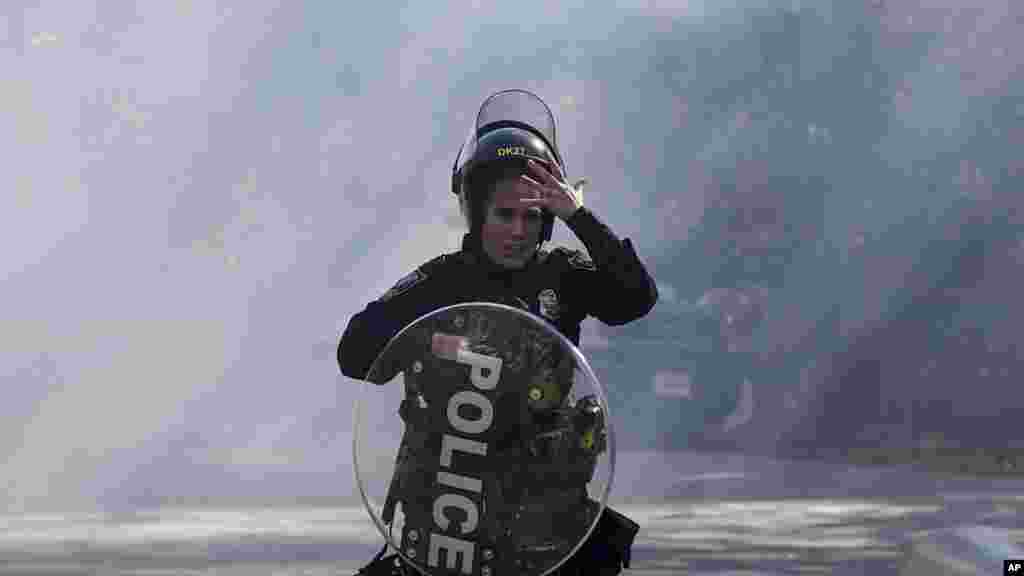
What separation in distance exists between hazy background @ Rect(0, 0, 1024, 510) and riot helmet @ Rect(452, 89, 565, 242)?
52.9 ft

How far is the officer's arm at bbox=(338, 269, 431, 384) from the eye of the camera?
5.44m

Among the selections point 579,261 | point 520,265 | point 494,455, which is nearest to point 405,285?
point 520,265

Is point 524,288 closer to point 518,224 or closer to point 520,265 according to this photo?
point 520,265

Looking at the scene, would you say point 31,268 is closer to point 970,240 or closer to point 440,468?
point 970,240

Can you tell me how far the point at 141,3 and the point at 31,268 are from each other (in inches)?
158

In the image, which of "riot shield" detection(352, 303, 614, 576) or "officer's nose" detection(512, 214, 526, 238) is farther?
"officer's nose" detection(512, 214, 526, 238)

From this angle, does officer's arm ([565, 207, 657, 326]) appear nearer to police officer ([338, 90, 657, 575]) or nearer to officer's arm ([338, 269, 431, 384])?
police officer ([338, 90, 657, 575])

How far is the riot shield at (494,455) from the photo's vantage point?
484 centimetres

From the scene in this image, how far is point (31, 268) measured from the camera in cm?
3444

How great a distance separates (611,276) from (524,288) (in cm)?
16

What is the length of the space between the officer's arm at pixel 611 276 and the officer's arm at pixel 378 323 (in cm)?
32

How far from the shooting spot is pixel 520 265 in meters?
5.46

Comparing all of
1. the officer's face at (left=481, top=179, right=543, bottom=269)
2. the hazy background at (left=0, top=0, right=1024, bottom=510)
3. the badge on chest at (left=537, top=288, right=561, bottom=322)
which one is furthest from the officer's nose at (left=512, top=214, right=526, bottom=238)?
the hazy background at (left=0, top=0, right=1024, bottom=510)

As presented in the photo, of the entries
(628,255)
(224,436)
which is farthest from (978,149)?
(628,255)
